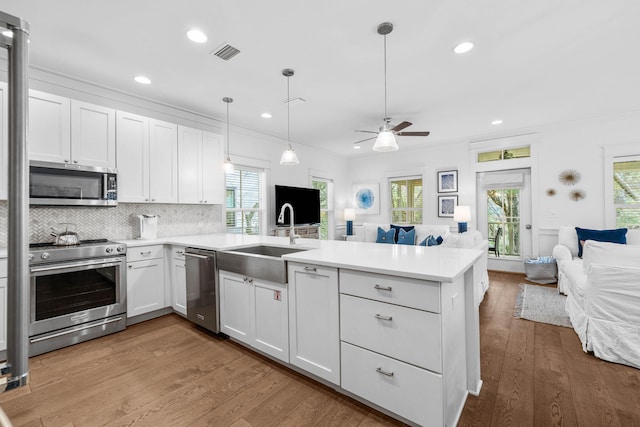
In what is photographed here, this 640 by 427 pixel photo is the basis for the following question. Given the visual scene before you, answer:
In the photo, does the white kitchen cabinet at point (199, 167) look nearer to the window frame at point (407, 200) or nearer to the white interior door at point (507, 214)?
the window frame at point (407, 200)

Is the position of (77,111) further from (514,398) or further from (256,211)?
(514,398)

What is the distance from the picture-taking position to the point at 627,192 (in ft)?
14.9

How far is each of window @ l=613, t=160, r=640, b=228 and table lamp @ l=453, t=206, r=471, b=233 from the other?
6.76 feet

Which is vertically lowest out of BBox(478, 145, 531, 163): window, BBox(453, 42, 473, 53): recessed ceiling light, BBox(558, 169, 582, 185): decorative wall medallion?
BBox(558, 169, 582, 185): decorative wall medallion

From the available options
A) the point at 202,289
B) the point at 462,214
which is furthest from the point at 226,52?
the point at 462,214

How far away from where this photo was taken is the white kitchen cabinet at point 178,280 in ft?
10.5

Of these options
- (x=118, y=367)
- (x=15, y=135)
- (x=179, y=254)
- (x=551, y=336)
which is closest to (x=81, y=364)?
(x=118, y=367)

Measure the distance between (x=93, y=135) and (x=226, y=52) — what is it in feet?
5.46

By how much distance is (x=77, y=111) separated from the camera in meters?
2.92

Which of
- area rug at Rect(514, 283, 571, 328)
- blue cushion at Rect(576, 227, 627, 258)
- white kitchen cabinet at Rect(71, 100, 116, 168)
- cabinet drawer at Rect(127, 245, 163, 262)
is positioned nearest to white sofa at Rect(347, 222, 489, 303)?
area rug at Rect(514, 283, 571, 328)

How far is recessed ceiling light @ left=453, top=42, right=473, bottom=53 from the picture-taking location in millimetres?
2572

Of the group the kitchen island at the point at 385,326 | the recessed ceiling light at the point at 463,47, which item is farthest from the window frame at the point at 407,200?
the kitchen island at the point at 385,326

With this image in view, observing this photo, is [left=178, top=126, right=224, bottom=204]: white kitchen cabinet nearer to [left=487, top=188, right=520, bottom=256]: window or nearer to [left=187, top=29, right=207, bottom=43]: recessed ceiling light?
[left=187, top=29, right=207, bottom=43]: recessed ceiling light

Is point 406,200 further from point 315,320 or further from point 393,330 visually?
point 393,330
